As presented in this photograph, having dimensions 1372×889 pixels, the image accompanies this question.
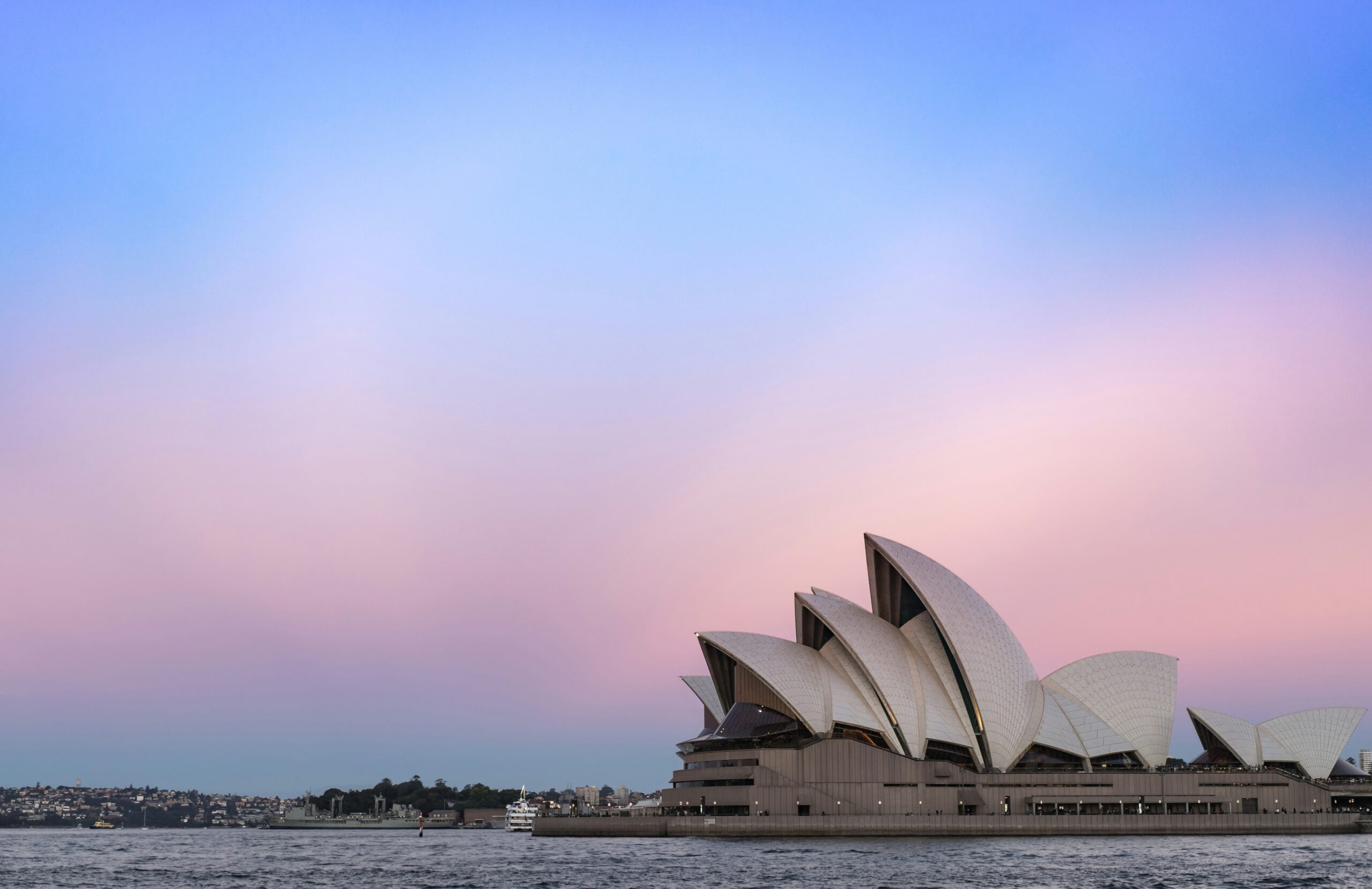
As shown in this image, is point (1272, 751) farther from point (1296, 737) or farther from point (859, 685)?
point (859, 685)

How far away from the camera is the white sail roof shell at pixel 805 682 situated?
80.0 m

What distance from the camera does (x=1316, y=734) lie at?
91938 mm

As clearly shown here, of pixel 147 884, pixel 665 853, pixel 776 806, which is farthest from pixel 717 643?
pixel 147 884

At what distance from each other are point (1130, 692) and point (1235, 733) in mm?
12497

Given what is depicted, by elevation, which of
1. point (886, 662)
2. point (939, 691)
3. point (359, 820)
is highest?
point (886, 662)

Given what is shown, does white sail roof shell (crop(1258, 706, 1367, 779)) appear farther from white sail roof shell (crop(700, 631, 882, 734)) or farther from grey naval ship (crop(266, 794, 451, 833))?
grey naval ship (crop(266, 794, 451, 833))

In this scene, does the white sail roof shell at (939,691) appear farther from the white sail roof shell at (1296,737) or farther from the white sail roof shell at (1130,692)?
the white sail roof shell at (1296,737)

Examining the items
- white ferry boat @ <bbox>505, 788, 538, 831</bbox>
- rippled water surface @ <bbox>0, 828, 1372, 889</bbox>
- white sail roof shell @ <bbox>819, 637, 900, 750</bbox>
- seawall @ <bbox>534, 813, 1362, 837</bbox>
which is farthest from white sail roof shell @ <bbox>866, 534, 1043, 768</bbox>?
white ferry boat @ <bbox>505, 788, 538, 831</bbox>

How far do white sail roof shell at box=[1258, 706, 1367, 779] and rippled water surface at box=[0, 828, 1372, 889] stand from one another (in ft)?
40.6

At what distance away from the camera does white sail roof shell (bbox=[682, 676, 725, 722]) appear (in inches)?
3836

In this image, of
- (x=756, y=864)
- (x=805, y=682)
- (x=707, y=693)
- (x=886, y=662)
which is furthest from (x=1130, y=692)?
(x=756, y=864)

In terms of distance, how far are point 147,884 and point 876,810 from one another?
44296mm

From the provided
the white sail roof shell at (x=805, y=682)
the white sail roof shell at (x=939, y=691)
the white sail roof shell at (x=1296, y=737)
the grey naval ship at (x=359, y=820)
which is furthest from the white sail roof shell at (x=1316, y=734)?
the grey naval ship at (x=359, y=820)

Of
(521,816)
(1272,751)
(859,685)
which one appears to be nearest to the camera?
(859,685)
